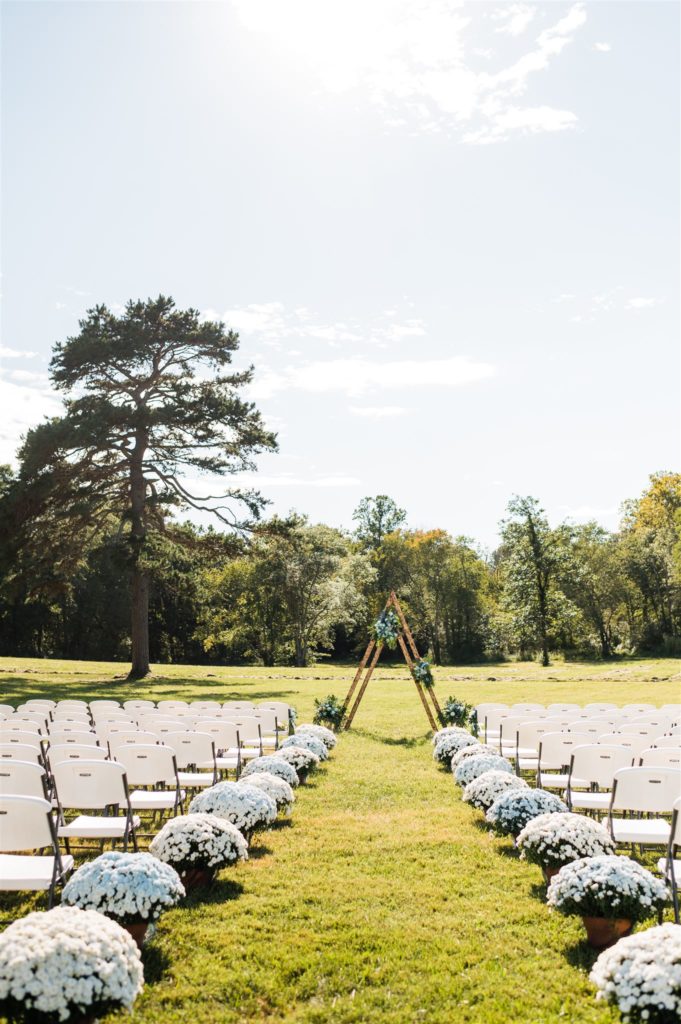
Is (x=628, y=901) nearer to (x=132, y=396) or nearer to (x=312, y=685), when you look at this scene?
(x=312, y=685)

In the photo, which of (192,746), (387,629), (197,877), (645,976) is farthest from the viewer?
(387,629)

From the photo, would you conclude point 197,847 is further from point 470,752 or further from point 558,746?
point 470,752

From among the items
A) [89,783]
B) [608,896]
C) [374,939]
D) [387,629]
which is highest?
[387,629]

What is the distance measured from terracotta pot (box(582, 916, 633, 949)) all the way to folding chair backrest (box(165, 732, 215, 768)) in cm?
367

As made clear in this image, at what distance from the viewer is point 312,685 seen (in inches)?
927

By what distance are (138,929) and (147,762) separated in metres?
2.08

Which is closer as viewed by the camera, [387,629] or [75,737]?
[75,737]

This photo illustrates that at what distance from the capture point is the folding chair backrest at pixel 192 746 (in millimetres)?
6805

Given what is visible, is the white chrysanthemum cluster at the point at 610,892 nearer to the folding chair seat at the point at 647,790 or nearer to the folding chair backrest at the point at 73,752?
the folding chair seat at the point at 647,790

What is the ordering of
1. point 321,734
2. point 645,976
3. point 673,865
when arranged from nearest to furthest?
point 645,976 < point 673,865 < point 321,734

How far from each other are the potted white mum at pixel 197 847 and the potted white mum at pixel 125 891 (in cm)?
82

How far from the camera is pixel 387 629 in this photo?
13.9 m

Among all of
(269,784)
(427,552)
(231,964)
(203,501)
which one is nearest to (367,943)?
(231,964)

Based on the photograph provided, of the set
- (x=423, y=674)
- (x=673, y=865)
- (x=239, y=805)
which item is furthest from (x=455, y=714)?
(x=673, y=865)
